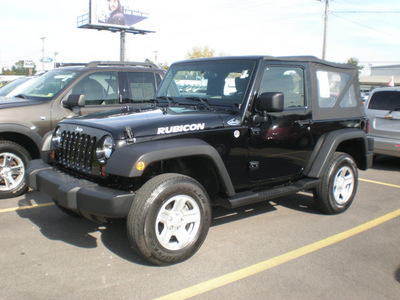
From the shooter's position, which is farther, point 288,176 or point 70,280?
point 288,176

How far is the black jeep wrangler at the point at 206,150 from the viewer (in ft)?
11.0

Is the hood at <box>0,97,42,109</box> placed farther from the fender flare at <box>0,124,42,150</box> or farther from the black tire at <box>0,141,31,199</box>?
the black tire at <box>0,141,31,199</box>

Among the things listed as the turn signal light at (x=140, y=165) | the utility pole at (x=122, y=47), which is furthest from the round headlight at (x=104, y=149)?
the utility pole at (x=122, y=47)

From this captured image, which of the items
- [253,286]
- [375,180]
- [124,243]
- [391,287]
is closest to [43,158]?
[124,243]

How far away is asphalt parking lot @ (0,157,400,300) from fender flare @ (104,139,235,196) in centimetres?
89

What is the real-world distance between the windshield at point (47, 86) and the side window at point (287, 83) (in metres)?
3.30

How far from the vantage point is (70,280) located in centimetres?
331

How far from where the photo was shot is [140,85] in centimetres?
686

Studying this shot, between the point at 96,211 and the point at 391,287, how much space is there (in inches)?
98.6

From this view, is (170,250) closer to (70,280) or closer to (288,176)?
(70,280)

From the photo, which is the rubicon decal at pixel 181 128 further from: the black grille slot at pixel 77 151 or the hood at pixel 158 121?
the black grille slot at pixel 77 151

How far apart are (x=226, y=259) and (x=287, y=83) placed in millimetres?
2145

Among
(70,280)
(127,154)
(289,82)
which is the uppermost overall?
(289,82)

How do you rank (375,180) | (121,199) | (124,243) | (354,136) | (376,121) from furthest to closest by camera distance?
(376,121)
(375,180)
(354,136)
(124,243)
(121,199)
